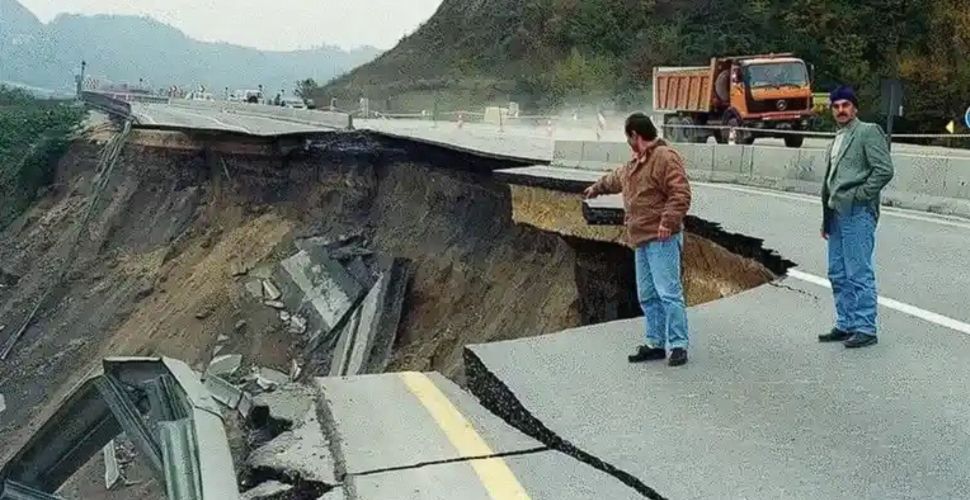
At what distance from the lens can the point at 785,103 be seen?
94.8ft

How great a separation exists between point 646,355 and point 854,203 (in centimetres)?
161

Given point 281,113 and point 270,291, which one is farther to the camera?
point 281,113

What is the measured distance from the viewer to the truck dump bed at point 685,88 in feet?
98.6

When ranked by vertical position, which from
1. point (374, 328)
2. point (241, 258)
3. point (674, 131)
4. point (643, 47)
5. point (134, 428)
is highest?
point (643, 47)

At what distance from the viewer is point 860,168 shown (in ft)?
22.7

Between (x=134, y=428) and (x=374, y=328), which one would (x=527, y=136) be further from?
(x=134, y=428)

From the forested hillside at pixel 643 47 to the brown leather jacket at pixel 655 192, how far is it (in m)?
34.0

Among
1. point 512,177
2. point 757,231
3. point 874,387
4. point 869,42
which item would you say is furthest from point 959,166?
point 869,42

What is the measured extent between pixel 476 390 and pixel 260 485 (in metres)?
1.90

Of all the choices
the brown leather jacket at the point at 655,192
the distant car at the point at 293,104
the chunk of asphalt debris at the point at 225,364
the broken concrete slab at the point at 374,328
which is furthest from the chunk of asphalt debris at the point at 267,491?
the distant car at the point at 293,104

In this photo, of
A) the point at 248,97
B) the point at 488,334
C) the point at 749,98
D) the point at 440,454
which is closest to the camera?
the point at 440,454

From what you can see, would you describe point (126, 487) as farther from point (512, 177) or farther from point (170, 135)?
point (170, 135)

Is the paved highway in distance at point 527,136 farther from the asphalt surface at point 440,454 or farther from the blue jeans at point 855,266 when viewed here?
the asphalt surface at point 440,454

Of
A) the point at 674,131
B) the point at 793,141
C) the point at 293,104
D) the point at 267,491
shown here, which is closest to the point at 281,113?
the point at 293,104
